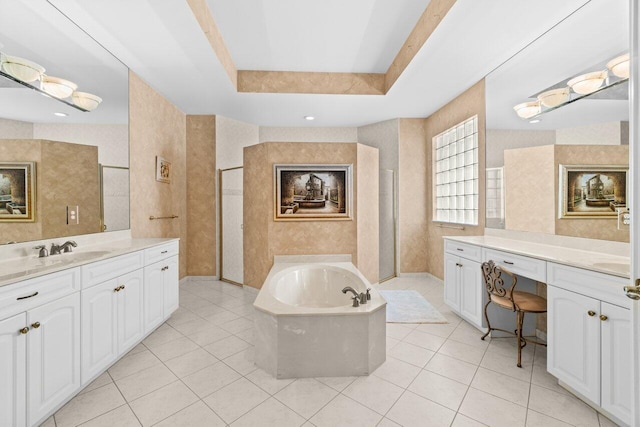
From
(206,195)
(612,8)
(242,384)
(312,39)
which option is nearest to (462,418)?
(242,384)

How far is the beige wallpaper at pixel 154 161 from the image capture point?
3227 millimetres

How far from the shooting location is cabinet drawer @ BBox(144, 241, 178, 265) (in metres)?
2.55

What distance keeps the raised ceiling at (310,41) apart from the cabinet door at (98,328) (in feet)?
7.36

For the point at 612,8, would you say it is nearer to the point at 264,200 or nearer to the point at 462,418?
the point at 462,418

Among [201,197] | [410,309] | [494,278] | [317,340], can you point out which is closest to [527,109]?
[494,278]

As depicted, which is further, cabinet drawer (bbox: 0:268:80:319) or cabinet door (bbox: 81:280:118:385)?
cabinet door (bbox: 81:280:118:385)

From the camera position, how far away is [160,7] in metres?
2.17

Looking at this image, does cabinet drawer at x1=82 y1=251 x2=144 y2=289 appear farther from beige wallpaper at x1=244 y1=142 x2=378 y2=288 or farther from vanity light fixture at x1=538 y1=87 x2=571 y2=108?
vanity light fixture at x1=538 y1=87 x2=571 y2=108

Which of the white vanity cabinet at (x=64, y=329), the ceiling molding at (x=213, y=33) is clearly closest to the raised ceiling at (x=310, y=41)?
the ceiling molding at (x=213, y=33)

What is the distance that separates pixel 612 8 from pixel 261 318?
3460 millimetres

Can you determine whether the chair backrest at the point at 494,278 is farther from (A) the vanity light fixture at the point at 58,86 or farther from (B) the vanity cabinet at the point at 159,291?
(A) the vanity light fixture at the point at 58,86

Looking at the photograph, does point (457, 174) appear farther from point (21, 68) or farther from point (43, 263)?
point (21, 68)

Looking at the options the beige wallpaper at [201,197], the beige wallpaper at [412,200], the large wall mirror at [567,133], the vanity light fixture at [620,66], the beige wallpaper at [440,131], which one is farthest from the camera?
the beige wallpaper at [412,200]

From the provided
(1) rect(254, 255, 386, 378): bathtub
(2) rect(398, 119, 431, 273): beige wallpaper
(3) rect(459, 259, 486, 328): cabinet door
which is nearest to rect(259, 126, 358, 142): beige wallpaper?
(2) rect(398, 119, 431, 273): beige wallpaper
